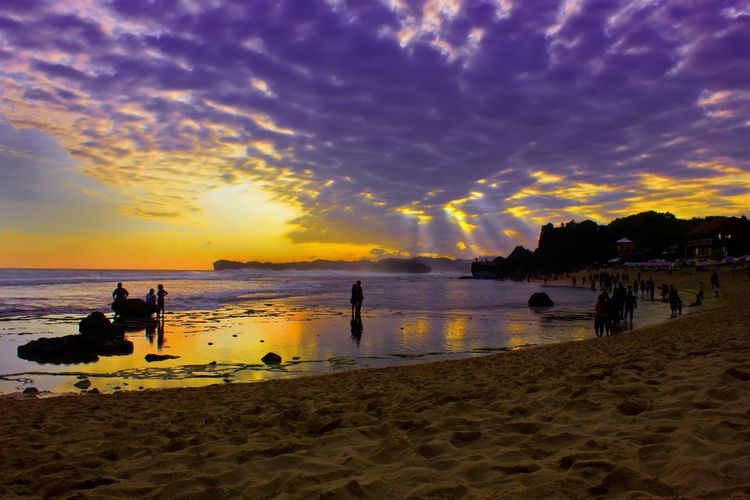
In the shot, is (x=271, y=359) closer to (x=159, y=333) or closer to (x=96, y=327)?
(x=96, y=327)

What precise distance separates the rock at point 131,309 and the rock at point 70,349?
32.3 feet

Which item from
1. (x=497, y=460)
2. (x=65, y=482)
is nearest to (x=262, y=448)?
(x=65, y=482)

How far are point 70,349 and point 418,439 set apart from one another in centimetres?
1406

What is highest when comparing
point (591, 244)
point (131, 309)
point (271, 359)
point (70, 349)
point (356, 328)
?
point (591, 244)

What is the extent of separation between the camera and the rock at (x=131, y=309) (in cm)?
2511

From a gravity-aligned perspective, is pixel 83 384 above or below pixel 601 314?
below

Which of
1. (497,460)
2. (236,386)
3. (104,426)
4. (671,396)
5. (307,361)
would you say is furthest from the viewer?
(307,361)

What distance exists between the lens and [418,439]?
5305mm

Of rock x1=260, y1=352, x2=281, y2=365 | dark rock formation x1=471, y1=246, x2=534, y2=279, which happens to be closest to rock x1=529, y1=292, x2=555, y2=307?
rock x1=260, y1=352, x2=281, y2=365

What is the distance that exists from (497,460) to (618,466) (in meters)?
1.03

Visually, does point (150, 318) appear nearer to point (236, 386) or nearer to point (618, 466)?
point (236, 386)

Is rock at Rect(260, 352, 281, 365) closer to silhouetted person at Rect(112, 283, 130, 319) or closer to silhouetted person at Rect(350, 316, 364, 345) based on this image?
silhouetted person at Rect(350, 316, 364, 345)

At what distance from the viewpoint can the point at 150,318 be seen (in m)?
25.0

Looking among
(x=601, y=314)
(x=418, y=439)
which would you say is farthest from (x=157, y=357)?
(x=601, y=314)
